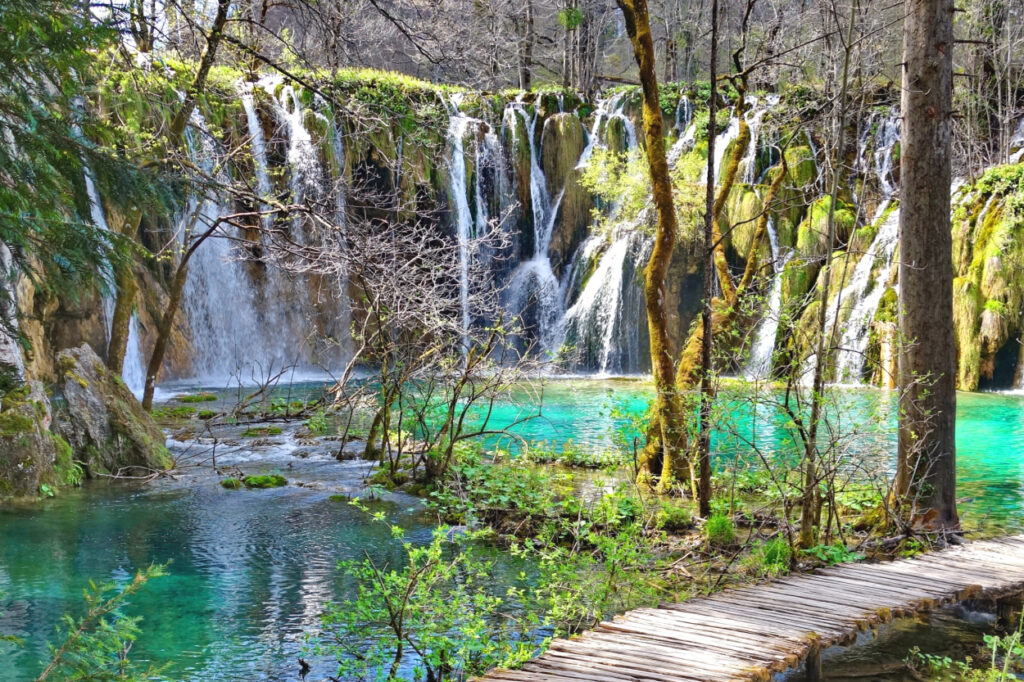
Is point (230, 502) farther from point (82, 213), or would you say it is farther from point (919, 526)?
point (919, 526)

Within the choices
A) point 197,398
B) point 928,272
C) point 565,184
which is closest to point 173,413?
point 197,398

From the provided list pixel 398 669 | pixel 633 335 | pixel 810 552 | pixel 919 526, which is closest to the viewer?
pixel 398 669

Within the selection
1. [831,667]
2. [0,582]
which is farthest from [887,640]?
[0,582]

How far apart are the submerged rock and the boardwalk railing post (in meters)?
7.53

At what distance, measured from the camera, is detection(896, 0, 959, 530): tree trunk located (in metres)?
6.23

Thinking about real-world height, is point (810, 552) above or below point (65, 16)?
below

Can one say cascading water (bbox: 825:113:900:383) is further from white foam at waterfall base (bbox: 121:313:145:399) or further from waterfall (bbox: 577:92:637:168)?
white foam at waterfall base (bbox: 121:313:145:399)

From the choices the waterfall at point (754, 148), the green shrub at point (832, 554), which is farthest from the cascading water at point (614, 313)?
the green shrub at point (832, 554)

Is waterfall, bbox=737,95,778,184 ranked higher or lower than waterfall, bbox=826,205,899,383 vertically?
higher

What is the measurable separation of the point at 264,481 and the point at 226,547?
7.65ft

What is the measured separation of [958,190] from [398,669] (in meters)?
19.4

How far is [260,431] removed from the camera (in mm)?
12594

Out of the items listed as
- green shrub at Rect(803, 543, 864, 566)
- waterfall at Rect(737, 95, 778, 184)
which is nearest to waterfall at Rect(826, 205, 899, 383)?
waterfall at Rect(737, 95, 778, 184)

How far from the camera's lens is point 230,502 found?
29.2 feet
